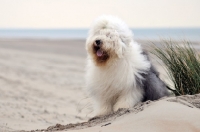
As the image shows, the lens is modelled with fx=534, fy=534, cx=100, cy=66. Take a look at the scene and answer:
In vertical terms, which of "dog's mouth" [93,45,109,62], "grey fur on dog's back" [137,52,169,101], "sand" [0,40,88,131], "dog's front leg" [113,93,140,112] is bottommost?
"sand" [0,40,88,131]

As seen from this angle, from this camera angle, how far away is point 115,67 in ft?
22.5

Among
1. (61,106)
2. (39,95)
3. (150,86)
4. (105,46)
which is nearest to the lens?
(105,46)

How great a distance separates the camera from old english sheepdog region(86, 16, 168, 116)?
6727mm

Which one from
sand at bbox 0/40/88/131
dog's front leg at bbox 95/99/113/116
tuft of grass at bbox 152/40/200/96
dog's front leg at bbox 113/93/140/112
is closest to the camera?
dog's front leg at bbox 113/93/140/112

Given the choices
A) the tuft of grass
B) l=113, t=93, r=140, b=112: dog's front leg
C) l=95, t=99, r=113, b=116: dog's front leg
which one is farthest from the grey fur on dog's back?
l=95, t=99, r=113, b=116: dog's front leg

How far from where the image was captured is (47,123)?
8.72 meters

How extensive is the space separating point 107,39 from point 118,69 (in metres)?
0.42

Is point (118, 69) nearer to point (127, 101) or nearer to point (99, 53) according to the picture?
point (99, 53)

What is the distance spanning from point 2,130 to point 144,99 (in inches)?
76.5

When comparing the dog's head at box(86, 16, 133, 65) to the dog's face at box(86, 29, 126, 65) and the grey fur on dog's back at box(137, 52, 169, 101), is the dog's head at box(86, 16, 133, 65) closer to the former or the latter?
the dog's face at box(86, 29, 126, 65)

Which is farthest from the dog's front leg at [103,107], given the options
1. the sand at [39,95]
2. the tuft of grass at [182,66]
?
the sand at [39,95]

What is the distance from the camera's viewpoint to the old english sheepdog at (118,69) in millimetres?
6727

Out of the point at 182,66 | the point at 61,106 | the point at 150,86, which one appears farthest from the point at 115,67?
the point at 61,106

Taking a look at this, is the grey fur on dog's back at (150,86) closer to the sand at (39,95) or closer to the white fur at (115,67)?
the white fur at (115,67)
